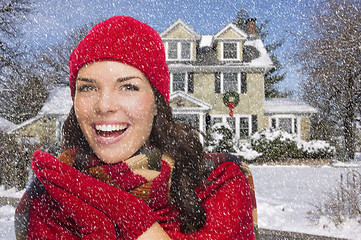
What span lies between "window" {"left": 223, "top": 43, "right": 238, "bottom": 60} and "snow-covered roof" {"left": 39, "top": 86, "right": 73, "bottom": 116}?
9.68m

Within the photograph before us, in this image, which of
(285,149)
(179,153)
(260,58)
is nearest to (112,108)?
(179,153)

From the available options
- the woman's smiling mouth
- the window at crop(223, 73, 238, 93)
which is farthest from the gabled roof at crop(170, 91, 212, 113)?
the woman's smiling mouth

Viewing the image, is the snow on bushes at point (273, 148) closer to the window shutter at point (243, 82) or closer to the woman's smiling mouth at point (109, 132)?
the window shutter at point (243, 82)

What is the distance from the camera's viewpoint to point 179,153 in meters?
1.43

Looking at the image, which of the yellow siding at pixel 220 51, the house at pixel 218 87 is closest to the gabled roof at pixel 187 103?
the house at pixel 218 87

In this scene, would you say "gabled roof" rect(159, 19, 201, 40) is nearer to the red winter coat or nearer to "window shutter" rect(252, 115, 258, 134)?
"window shutter" rect(252, 115, 258, 134)

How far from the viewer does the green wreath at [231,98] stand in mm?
19219

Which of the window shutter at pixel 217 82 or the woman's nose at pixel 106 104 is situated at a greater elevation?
the woman's nose at pixel 106 104

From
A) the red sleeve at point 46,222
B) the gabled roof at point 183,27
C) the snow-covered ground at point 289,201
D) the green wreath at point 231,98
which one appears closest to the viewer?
the red sleeve at point 46,222

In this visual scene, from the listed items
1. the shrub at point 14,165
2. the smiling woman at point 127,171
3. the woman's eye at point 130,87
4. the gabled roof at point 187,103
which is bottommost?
the shrub at point 14,165

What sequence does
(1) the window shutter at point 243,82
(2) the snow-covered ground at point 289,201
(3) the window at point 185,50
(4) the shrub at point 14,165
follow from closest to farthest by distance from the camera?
(2) the snow-covered ground at point 289,201, (4) the shrub at point 14,165, (1) the window shutter at point 243,82, (3) the window at point 185,50

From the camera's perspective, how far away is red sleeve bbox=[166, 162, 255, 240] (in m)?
1.32

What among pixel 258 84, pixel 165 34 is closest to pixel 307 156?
pixel 258 84

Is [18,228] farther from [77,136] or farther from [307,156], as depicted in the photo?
[307,156]
